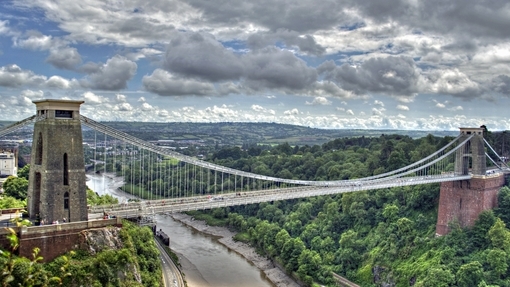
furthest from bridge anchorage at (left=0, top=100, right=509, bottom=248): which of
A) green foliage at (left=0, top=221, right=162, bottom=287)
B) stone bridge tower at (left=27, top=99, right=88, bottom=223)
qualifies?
green foliage at (left=0, top=221, right=162, bottom=287)

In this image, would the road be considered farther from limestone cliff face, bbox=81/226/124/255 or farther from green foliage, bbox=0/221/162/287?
limestone cliff face, bbox=81/226/124/255

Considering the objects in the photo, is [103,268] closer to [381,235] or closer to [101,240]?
[101,240]

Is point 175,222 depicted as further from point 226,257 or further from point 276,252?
point 276,252

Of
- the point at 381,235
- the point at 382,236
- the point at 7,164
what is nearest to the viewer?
the point at 382,236

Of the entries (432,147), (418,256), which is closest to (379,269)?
(418,256)

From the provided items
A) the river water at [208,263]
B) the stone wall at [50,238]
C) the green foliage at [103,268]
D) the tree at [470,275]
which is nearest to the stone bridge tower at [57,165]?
the stone wall at [50,238]

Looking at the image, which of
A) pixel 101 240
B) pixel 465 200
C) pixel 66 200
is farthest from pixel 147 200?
pixel 465 200
